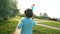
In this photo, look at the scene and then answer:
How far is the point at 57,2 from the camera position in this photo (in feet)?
70.6

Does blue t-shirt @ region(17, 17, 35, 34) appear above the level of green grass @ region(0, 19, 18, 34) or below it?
above

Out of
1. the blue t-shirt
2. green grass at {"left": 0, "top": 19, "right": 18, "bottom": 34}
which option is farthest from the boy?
green grass at {"left": 0, "top": 19, "right": 18, "bottom": 34}

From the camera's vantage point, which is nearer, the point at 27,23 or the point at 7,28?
the point at 27,23

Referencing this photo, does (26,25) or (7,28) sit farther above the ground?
(26,25)

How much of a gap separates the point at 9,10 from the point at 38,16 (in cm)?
1037

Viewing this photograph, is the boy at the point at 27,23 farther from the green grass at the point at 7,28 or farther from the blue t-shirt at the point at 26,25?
the green grass at the point at 7,28

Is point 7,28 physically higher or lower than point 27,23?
lower

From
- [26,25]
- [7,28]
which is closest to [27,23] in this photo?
[26,25]

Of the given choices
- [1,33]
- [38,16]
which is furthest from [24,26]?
[38,16]

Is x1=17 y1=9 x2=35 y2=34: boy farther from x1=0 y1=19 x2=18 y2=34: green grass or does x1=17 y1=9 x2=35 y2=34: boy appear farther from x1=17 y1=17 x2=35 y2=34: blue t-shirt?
x1=0 y1=19 x2=18 y2=34: green grass

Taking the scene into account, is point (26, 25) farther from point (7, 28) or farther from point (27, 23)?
point (7, 28)

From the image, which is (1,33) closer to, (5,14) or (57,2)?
(5,14)

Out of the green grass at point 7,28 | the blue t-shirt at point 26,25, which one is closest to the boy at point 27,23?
the blue t-shirt at point 26,25

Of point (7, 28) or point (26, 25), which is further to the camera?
point (7, 28)
